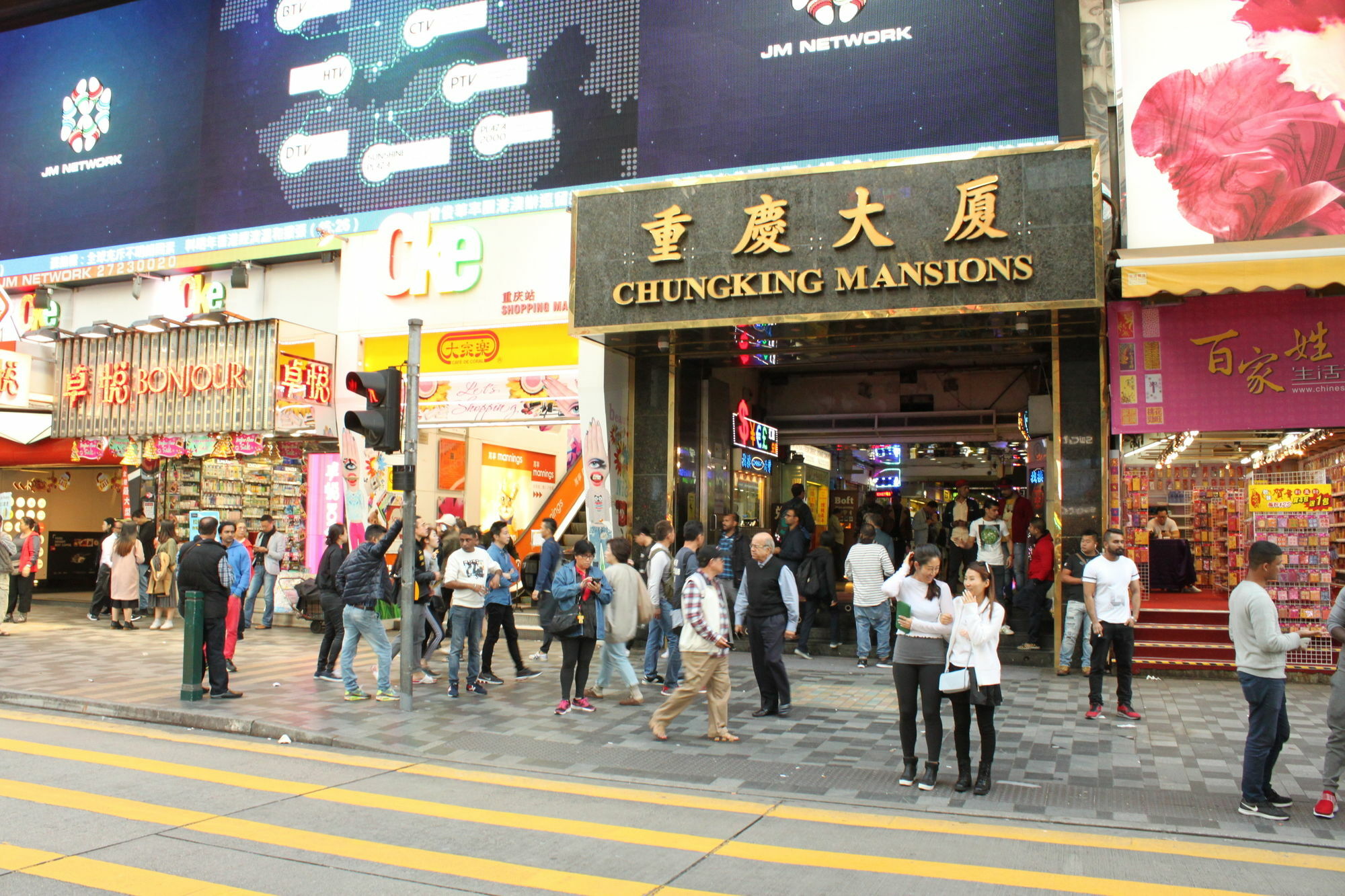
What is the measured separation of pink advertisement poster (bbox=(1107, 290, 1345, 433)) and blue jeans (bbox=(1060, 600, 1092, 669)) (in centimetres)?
218

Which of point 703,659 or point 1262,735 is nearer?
point 1262,735

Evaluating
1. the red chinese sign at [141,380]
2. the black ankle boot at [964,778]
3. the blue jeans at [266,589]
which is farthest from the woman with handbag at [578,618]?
the red chinese sign at [141,380]

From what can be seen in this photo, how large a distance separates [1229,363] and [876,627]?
16.5ft

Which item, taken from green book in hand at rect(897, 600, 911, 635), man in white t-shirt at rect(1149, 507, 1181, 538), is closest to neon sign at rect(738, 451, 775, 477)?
man in white t-shirt at rect(1149, 507, 1181, 538)

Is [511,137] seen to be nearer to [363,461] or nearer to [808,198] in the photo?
[363,461]

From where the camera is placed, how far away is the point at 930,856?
5.05 metres

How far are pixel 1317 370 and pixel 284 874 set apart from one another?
11260 mm

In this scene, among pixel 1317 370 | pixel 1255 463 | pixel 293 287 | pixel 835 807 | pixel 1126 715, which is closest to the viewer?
pixel 835 807

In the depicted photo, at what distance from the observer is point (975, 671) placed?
614cm

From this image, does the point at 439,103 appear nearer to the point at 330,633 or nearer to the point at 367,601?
the point at 330,633

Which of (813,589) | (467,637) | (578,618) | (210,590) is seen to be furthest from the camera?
(813,589)

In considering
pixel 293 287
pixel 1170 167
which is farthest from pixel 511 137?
pixel 1170 167

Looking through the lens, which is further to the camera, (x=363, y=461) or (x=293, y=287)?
(x=293, y=287)

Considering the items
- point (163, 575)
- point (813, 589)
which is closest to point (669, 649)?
point (813, 589)
